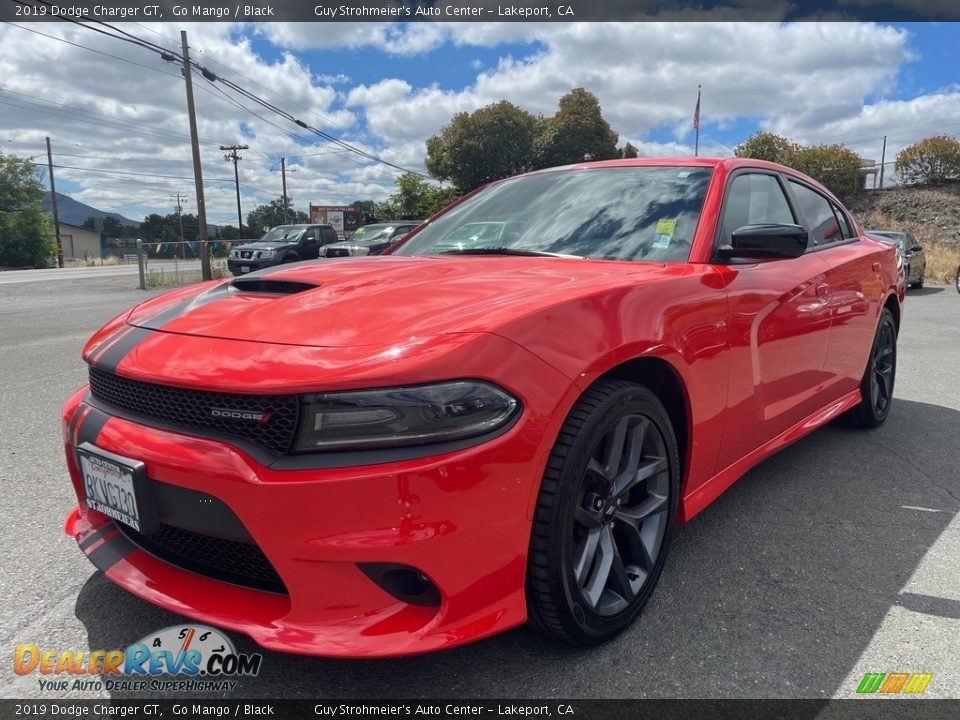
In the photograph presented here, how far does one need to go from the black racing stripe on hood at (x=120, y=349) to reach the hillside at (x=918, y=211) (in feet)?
100

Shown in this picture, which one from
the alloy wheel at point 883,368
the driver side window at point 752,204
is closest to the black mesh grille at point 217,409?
the driver side window at point 752,204

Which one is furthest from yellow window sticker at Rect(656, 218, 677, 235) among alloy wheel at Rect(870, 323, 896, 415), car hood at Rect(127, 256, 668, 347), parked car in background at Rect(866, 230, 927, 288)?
parked car in background at Rect(866, 230, 927, 288)

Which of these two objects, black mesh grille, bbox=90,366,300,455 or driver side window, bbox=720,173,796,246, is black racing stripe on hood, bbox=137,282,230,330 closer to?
black mesh grille, bbox=90,366,300,455

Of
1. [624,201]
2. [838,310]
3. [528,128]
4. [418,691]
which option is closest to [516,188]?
[624,201]

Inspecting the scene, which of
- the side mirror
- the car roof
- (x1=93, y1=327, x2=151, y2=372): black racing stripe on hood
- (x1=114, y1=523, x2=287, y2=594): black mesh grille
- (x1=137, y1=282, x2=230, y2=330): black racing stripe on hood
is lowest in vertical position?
(x1=114, y1=523, x2=287, y2=594): black mesh grille

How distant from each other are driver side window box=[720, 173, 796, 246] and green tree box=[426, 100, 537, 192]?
124 feet

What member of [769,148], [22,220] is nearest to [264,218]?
[22,220]

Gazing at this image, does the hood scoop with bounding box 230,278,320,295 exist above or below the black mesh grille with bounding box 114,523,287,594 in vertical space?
above

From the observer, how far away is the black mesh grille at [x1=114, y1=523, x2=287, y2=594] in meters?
1.72

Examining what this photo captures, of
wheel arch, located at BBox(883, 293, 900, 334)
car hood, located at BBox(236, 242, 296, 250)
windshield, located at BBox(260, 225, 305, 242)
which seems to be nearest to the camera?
wheel arch, located at BBox(883, 293, 900, 334)

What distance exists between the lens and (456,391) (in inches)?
62.7

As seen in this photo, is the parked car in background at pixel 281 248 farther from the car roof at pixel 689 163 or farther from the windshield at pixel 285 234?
the car roof at pixel 689 163

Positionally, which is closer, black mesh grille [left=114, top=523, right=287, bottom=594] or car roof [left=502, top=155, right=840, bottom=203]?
black mesh grille [left=114, top=523, right=287, bottom=594]

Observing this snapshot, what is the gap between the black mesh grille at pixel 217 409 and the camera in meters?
1.59
